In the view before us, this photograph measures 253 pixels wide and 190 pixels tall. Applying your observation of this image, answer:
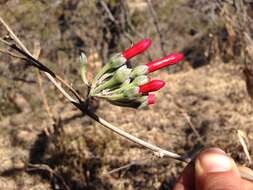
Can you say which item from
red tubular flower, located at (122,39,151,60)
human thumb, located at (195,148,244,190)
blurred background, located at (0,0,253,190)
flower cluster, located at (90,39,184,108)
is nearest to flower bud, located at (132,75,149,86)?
flower cluster, located at (90,39,184,108)

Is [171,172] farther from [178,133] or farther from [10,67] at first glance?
[10,67]

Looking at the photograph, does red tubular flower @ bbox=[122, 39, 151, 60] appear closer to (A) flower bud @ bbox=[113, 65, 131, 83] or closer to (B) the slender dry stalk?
(A) flower bud @ bbox=[113, 65, 131, 83]

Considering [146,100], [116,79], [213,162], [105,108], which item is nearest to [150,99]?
[146,100]

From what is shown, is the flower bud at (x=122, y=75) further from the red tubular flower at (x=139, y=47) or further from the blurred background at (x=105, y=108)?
the blurred background at (x=105, y=108)

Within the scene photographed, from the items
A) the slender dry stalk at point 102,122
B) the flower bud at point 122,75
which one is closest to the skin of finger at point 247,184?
the slender dry stalk at point 102,122

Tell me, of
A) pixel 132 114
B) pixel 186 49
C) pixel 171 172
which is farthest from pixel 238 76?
pixel 186 49
